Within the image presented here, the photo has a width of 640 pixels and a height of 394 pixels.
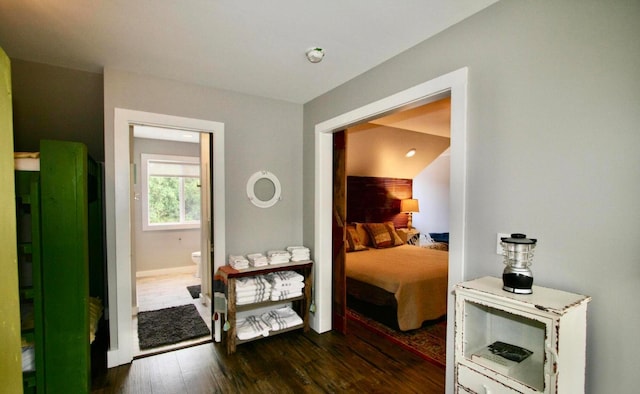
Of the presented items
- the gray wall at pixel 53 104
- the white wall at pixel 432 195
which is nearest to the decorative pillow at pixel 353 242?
the white wall at pixel 432 195

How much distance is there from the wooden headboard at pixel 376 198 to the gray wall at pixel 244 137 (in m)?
1.96

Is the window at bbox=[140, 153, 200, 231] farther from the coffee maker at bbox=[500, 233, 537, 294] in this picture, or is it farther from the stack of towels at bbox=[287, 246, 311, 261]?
the coffee maker at bbox=[500, 233, 537, 294]

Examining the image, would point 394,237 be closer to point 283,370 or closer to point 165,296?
point 283,370

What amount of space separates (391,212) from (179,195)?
4070 millimetres

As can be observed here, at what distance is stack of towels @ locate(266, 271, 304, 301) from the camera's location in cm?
292

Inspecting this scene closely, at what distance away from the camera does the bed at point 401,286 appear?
315cm

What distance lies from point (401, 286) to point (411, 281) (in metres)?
0.14

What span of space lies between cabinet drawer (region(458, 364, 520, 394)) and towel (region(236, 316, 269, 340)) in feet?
6.21

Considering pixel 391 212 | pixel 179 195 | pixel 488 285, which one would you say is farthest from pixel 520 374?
pixel 179 195

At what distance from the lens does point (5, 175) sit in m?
1.13

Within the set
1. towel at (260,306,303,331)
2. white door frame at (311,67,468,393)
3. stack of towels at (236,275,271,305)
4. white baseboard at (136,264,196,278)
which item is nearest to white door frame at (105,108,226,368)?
stack of towels at (236,275,271,305)

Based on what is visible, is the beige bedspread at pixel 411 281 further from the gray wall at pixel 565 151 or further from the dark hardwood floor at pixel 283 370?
the gray wall at pixel 565 151

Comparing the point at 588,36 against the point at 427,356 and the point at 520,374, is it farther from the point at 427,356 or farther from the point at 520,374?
the point at 427,356

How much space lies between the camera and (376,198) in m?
5.57
